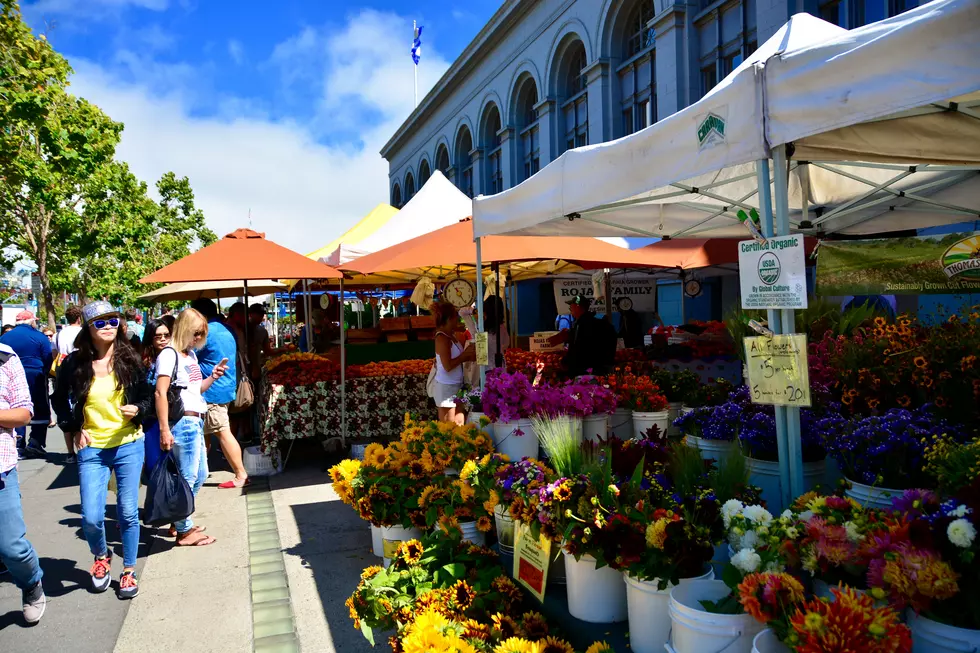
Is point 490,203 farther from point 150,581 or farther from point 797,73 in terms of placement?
point 150,581

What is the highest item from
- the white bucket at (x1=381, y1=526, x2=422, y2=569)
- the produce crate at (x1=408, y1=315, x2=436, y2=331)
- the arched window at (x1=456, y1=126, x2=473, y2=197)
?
the arched window at (x1=456, y1=126, x2=473, y2=197)

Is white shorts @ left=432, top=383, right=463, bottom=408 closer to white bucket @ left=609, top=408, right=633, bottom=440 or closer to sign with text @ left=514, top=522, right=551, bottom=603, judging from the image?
white bucket @ left=609, top=408, right=633, bottom=440

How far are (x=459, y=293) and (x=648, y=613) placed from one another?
723 cm

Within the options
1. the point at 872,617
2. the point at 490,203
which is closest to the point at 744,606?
the point at 872,617

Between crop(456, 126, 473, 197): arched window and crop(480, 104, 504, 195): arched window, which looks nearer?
crop(480, 104, 504, 195): arched window

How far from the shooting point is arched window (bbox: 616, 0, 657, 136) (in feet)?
51.2

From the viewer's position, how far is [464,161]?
28578 millimetres

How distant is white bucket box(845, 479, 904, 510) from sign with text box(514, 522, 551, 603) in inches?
41.7

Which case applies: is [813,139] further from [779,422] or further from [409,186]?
[409,186]

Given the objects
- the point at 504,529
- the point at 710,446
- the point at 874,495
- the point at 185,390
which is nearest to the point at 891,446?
the point at 874,495

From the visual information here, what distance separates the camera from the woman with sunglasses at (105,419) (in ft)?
13.4

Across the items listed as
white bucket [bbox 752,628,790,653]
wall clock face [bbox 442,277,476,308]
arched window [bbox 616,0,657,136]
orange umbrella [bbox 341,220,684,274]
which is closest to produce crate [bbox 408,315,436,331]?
wall clock face [bbox 442,277,476,308]

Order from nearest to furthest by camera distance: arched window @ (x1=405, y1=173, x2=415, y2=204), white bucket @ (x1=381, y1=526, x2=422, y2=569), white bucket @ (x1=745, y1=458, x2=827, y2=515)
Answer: white bucket @ (x1=745, y1=458, x2=827, y2=515) < white bucket @ (x1=381, y1=526, x2=422, y2=569) < arched window @ (x1=405, y1=173, x2=415, y2=204)

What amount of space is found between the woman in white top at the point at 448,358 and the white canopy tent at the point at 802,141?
2.96 feet
